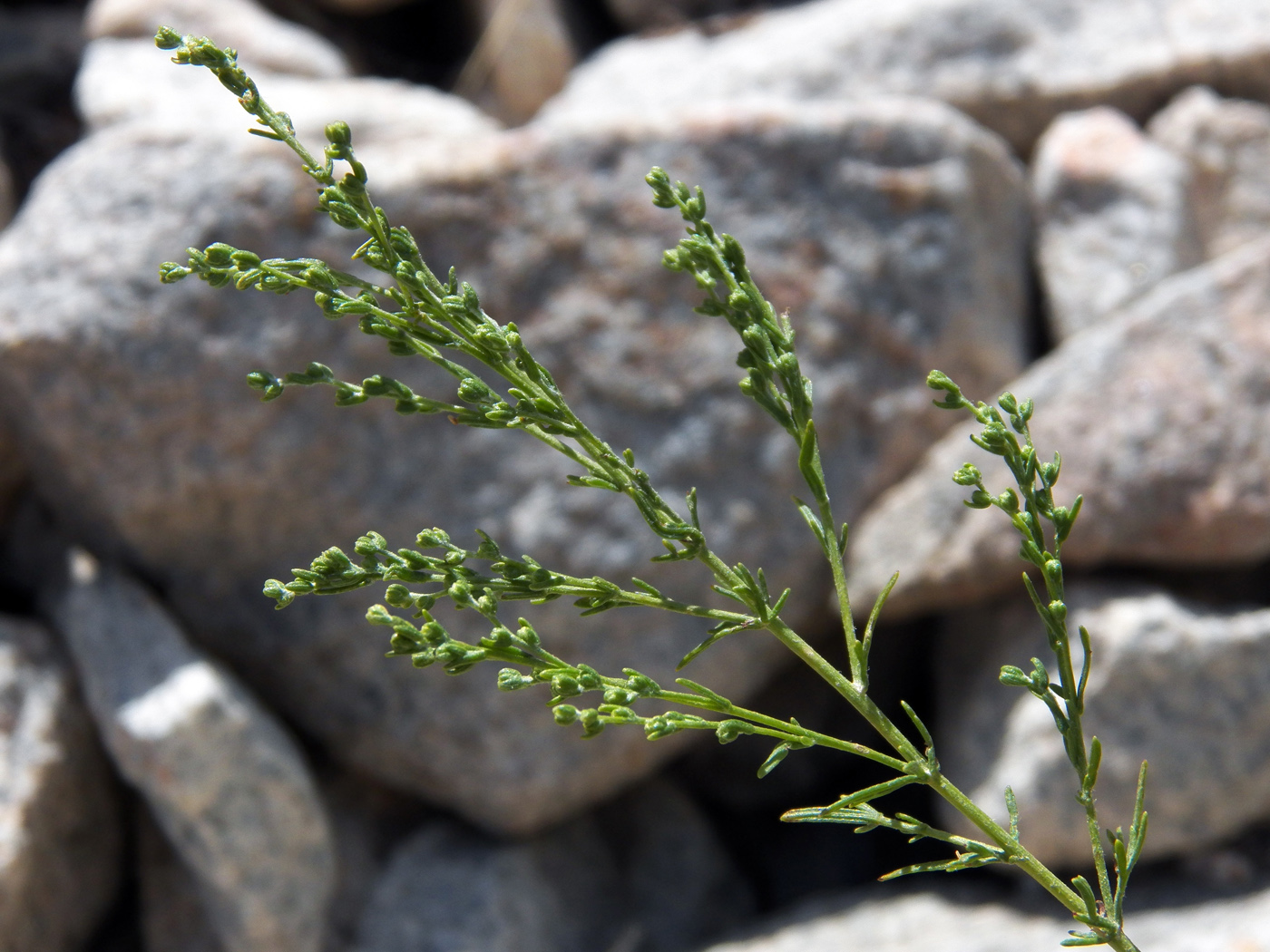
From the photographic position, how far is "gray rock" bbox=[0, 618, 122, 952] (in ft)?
10.1

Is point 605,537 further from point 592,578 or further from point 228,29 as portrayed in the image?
point 228,29

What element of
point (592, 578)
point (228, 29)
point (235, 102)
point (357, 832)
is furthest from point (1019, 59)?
point (592, 578)

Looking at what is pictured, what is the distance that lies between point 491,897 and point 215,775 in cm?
93

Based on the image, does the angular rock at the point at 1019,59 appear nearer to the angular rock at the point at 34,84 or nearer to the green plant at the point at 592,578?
the angular rock at the point at 34,84

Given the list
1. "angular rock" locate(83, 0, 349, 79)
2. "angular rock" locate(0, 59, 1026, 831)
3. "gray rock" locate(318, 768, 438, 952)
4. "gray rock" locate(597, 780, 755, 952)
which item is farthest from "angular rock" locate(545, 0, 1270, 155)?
"gray rock" locate(318, 768, 438, 952)

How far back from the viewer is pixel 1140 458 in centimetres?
329

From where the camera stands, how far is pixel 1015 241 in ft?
13.6

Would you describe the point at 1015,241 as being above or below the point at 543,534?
above

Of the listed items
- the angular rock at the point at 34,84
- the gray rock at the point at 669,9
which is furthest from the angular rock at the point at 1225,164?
the angular rock at the point at 34,84

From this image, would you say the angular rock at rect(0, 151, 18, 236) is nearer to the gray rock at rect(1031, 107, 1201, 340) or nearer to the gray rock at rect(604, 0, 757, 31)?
the gray rock at rect(604, 0, 757, 31)

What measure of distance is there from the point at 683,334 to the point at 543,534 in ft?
2.56

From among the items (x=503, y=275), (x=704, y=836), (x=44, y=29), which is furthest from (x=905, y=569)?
(x=44, y=29)

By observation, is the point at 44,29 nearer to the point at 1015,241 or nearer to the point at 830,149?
the point at 830,149

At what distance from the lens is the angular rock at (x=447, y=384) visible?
3.31m
